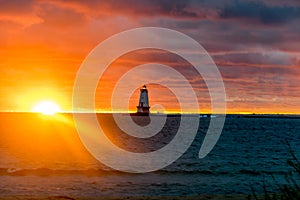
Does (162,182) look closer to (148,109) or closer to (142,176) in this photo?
(142,176)

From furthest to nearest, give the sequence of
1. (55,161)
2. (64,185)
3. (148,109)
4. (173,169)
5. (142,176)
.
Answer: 1. (148,109)
2. (55,161)
3. (173,169)
4. (142,176)
5. (64,185)

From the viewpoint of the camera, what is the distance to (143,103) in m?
185

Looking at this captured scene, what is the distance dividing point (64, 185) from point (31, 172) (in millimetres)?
7834

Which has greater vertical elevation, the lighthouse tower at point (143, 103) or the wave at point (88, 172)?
the lighthouse tower at point (143, 103)

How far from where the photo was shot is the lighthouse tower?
183 m

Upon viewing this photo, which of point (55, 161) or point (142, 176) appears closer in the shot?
point (142, 176)

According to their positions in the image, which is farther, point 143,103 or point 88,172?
point 143,103

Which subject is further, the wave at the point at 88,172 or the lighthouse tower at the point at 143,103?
the lighthouse tower at the point at 143,103

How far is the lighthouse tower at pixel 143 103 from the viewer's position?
183 m

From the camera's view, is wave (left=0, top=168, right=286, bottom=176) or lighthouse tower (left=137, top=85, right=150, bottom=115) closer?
wave (left=0, top=168, right=286, bottom=176)

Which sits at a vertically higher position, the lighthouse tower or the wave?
the lighthouse tower

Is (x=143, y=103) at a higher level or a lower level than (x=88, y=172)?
higher

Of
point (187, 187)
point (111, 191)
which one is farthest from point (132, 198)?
point (187, 187)

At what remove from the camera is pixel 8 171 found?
3300 cm
